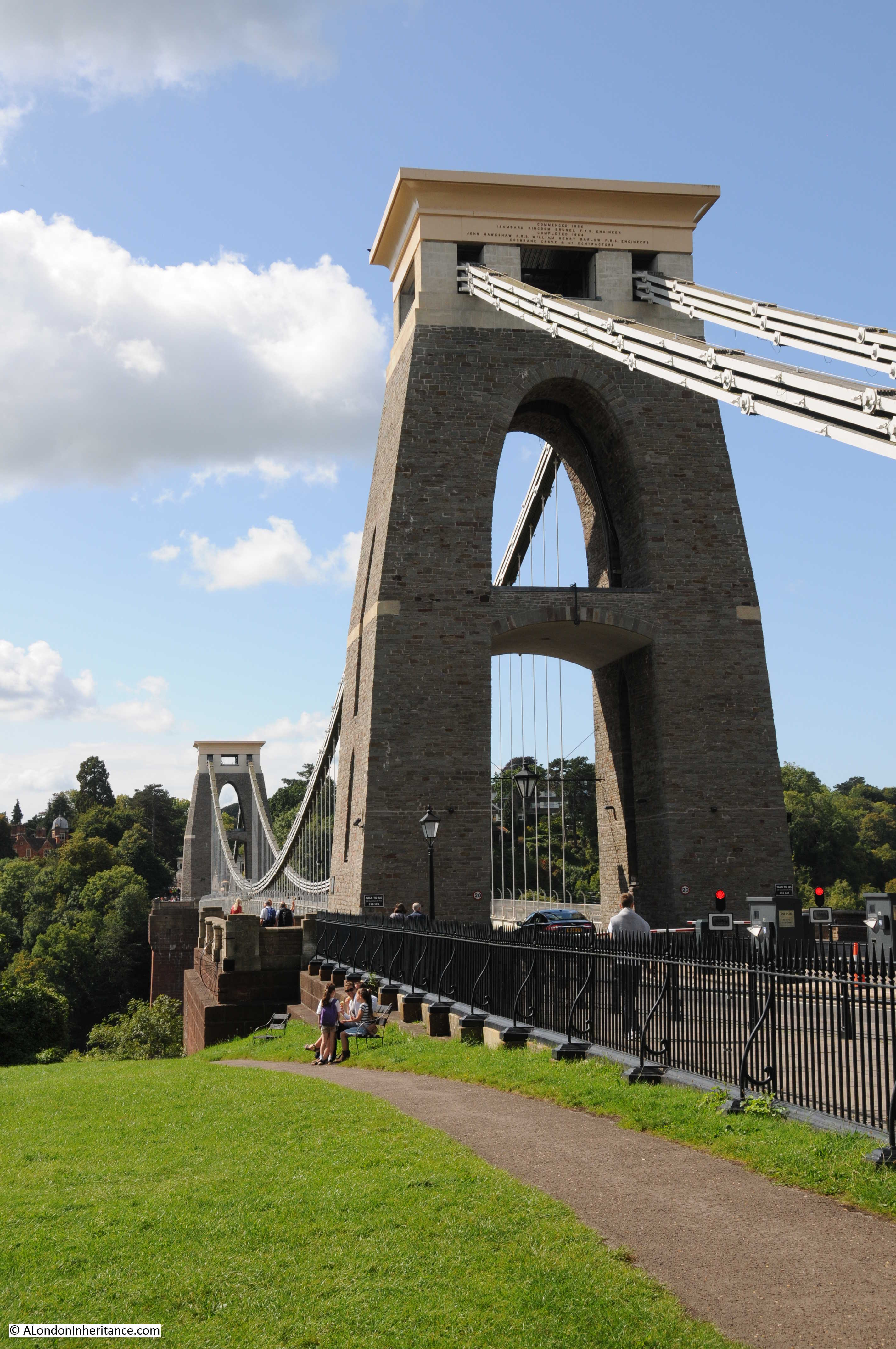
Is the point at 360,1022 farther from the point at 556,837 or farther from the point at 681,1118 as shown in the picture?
the point at 556,837

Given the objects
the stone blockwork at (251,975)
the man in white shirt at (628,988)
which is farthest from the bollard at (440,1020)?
the stone blockwork at (251,975)

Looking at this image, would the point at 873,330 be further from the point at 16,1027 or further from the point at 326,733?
the point at 16,1027

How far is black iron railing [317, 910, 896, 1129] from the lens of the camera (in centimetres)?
753

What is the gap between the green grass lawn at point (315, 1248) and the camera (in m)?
5.00

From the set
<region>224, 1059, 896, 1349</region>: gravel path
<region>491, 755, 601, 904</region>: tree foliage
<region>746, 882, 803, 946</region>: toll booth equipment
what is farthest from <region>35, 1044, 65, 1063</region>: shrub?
<region>224, 1059, 896, 1349</region>: gravel path

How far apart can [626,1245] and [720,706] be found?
71.1 ft

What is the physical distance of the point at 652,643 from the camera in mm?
26969

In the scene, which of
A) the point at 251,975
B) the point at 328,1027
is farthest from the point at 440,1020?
the point at 251,975

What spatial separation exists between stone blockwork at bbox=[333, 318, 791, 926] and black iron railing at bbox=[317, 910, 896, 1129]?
1182 centimetres

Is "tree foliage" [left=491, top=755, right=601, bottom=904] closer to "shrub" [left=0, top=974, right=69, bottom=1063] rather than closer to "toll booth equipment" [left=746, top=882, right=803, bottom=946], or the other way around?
"shrub" [left=0, top=974, right=69, bottom=1063]

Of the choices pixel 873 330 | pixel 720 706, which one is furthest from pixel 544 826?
pixel 873 330

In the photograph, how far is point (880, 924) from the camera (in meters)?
14.9

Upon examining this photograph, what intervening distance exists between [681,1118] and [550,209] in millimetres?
24413

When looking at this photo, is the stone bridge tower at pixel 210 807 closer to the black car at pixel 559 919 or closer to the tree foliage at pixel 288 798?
the tree foliage at pixel 288 798
